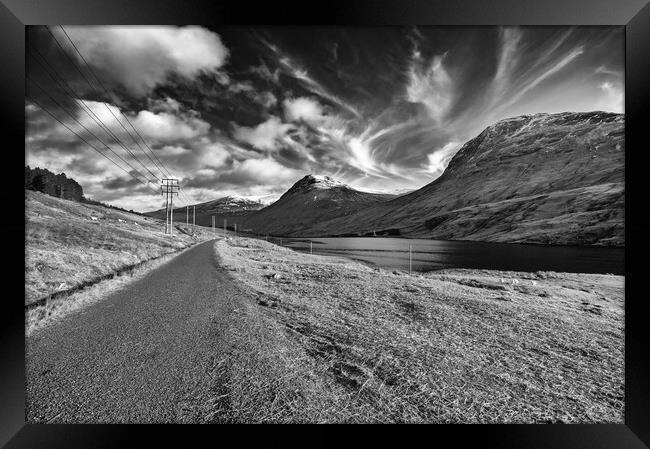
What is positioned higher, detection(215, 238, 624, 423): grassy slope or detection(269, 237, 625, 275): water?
detection(215, 238, 624, 423): grassy slope

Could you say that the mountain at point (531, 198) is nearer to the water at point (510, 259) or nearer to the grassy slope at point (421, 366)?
the water at point (510, 259)

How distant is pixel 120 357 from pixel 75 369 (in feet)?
1.70

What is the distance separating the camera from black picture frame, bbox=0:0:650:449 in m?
3.48

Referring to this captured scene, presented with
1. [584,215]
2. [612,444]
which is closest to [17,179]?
[612,444]

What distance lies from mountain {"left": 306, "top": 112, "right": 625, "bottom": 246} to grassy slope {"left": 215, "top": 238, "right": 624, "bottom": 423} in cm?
9229

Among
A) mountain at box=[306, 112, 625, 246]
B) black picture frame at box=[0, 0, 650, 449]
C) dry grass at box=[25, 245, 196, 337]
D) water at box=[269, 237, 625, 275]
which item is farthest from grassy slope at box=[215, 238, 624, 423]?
mountain at box=[306, 112, 625, 246]

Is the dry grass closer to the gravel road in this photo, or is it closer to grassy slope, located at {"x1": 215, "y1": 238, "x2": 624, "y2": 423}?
the gravel road

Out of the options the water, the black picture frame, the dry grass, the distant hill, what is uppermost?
the distant hill
